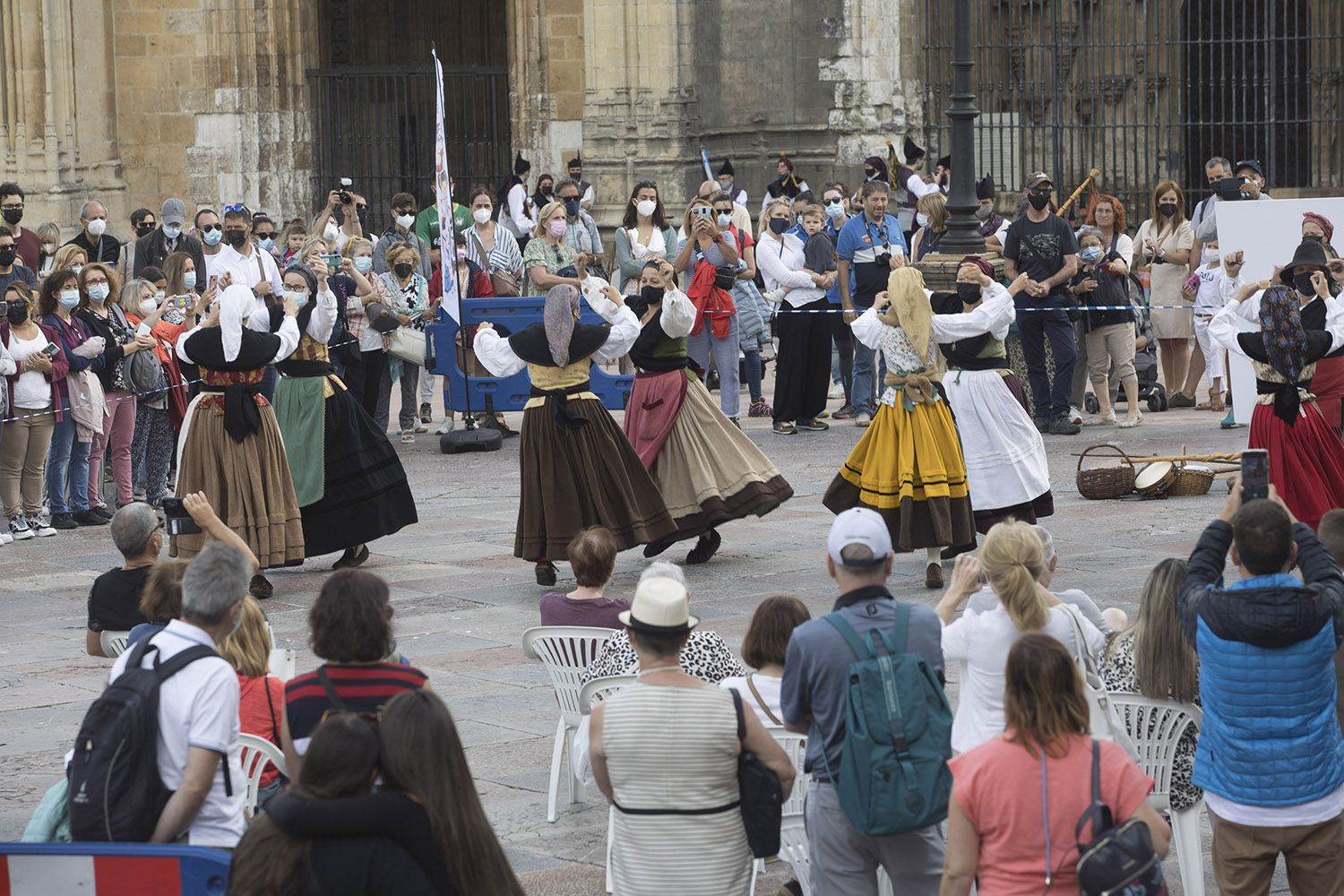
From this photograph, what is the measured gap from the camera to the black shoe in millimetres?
11445

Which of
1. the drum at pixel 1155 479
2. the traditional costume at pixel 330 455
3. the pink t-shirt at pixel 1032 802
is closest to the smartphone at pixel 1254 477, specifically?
the pink t-shirt at pixel 1032 802

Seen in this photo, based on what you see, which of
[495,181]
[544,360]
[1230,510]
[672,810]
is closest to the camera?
[672,810]

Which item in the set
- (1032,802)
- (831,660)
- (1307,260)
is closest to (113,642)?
(831,660)

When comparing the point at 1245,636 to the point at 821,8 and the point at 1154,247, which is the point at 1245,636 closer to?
the point at 1154,247

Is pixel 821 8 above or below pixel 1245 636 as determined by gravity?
above

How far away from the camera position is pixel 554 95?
77.5ft

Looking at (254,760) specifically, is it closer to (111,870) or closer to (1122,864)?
(111,870)

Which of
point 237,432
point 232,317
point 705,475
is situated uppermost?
point 232,317

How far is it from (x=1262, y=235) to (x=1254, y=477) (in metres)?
7.35

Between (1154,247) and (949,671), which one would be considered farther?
(1154,247)

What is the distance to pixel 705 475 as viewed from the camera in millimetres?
10977

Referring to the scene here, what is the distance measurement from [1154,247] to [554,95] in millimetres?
Answer: 8912

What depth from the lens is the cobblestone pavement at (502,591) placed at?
7512 mm

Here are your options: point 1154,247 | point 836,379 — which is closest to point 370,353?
point 836,379
